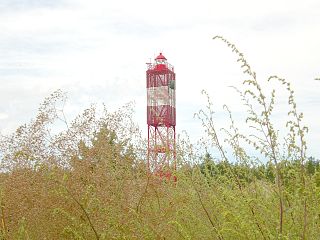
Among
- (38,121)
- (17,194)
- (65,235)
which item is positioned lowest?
(65,235)

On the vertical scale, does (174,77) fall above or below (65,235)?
above

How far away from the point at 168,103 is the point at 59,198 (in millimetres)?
23809

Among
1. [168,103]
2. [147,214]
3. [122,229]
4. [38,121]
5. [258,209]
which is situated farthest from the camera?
[168,103]

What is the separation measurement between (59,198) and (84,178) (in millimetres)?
290

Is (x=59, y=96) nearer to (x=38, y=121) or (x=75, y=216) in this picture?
(x=38, y=121)

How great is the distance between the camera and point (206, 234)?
495cm

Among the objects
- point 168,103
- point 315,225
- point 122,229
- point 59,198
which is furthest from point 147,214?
point 168,103

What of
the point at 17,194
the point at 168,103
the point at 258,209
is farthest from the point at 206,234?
the point at 168,103

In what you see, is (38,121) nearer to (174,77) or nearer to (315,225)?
(315,225)

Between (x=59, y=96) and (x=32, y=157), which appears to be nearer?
(x=32, y=157)

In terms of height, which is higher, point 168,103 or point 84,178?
point 168,103

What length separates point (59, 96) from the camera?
5672mm

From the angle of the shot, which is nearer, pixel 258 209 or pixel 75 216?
pixel 258 209

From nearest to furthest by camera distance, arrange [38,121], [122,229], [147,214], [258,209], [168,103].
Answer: [258,209] → [122,229] → [147,214] → [38,121] → [168,103]
